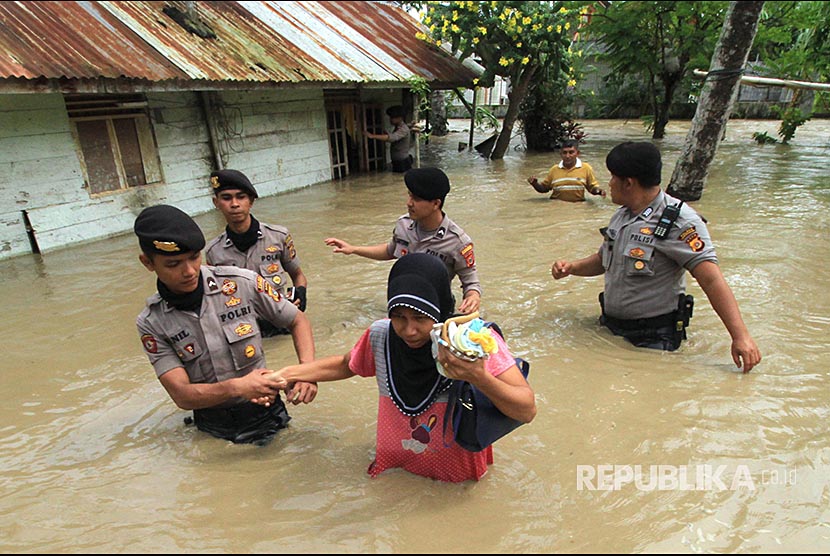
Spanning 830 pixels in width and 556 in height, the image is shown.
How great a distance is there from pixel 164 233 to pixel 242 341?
698 millimetres

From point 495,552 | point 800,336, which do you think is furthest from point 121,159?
point 800,336

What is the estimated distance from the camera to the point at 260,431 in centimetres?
288

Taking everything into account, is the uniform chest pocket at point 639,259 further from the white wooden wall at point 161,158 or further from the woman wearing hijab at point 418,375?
the white wooden wall at point 161,158

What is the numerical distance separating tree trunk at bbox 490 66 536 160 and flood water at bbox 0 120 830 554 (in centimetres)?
861

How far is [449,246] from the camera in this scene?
12.5 feet

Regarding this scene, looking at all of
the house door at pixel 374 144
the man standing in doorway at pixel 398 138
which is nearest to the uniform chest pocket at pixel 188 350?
the man standing in doorway at pixel 398 138

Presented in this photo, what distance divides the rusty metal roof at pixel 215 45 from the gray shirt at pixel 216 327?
193 inches

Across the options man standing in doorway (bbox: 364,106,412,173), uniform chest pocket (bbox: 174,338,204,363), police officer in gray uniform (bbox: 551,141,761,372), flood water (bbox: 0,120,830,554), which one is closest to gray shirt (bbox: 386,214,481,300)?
police officer in gray uniform (bbox: 551,141,761,372)

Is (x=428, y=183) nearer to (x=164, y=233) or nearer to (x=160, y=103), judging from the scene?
(x=164, y=233)

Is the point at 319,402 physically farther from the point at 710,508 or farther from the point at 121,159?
the point at 121,159

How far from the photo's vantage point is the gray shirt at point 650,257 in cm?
338

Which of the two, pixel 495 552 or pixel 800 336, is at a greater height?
pixel 495 552

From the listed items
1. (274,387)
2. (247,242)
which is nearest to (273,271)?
(247,242)

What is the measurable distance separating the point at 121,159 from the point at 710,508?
860cm
